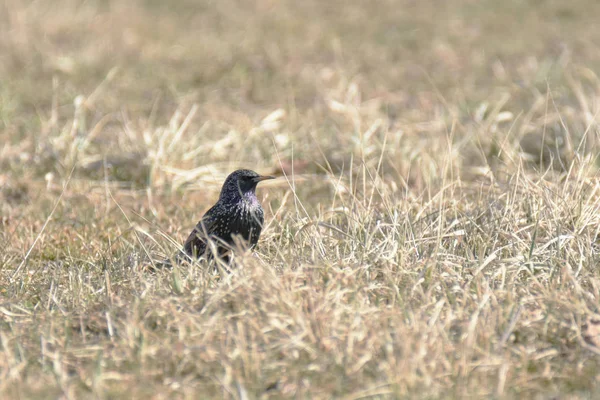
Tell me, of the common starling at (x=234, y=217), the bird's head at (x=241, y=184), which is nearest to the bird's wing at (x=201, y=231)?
the common starling at (x=234, y=217)

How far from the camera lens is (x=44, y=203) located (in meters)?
6.01

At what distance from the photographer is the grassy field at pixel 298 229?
3.38 meters

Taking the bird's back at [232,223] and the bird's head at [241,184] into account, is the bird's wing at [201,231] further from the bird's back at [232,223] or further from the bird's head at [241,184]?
the bird's head at [241,184]

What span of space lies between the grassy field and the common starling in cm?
13

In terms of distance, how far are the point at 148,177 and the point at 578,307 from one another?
3571 millimetres

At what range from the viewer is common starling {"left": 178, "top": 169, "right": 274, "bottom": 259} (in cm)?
466

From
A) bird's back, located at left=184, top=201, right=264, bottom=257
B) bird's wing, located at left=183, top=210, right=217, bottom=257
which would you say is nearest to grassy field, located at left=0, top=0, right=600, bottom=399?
bird's back, located at left=184, top=201, right=264, bottom=257

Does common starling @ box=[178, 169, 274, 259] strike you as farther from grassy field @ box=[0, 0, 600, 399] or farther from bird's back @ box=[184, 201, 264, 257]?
grassy field @ box=[0, 0, 600, 399]

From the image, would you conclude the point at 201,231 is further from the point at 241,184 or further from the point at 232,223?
the point at 241,184

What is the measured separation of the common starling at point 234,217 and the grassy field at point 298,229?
0.44 feet

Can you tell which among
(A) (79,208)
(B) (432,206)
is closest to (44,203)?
(A) (79,208)

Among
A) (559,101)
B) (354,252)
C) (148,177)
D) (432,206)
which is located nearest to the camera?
(354,252)

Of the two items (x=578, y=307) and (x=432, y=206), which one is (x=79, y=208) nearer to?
(x=432, y=206)

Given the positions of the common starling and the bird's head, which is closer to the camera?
the common starling
